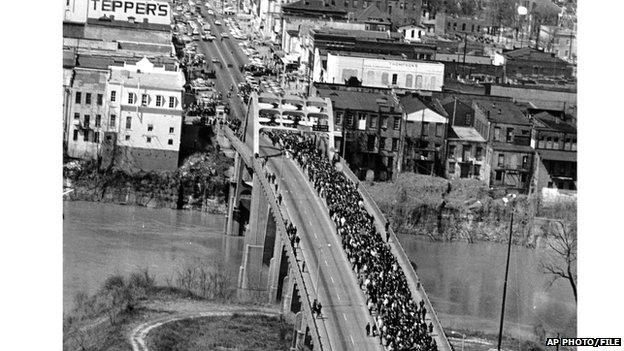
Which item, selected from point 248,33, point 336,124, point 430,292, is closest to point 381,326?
point 430,292

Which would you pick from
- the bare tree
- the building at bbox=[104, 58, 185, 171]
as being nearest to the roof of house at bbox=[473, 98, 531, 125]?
the bare tree

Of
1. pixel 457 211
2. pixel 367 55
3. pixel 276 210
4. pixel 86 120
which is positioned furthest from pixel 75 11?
pixel 276 210

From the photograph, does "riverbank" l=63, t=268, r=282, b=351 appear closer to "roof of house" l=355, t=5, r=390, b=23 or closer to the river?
the river

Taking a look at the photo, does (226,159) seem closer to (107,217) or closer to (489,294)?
(107,217)

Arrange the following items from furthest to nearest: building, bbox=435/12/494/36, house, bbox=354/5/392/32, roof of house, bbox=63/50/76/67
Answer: building, bbox=435/12/494/36
house, bbox=354/5/392/32
roof of house, bbox=63/50/76/67

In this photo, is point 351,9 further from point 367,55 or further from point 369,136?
point 369,136

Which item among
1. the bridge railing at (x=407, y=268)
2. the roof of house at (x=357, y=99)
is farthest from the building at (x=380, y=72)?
the bridge railing at (x=407, y=268)
